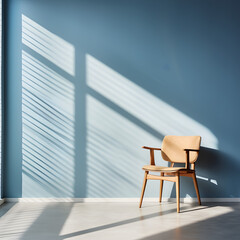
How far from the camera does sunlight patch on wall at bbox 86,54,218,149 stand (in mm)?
5070

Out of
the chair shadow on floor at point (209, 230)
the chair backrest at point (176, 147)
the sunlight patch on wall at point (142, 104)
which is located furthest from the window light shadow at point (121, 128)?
the chair shadow on floor at point (209, 230)

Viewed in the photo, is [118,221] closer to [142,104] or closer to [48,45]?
[142,104]

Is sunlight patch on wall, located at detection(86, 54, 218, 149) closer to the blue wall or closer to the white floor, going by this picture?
the blue wall

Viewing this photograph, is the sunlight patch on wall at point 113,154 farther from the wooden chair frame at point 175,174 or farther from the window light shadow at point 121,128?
the wooden chair frame at point 175,174

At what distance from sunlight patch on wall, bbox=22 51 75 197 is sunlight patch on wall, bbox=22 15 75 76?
0.45 feet

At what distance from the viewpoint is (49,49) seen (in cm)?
506

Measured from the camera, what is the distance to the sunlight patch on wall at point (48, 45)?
5.05 metres

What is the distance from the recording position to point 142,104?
508cm

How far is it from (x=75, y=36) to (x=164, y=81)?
1274 millimetres

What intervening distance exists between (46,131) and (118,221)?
5.62 ft

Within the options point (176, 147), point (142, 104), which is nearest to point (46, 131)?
point (142, 104)

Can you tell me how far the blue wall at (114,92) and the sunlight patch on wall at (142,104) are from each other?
13 mm

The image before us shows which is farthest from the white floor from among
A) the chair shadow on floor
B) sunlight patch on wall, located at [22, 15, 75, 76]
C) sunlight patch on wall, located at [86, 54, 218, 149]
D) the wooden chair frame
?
sunlight patch on wall, located at [22, 15, 75, 76]

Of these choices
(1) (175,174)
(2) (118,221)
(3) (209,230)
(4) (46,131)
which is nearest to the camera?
(3) (209,230)
